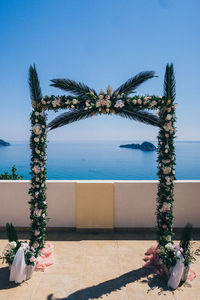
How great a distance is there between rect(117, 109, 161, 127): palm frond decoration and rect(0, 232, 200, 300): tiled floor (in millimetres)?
2821

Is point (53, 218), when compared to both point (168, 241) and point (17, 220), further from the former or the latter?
point (168, 241)

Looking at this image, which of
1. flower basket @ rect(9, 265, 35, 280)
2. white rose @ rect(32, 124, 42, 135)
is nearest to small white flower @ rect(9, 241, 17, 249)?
flower basket @ rect(9, 265, 35, 280)

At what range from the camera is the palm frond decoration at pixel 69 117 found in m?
5.48

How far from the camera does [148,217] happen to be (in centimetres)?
709

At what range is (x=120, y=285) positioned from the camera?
474cm

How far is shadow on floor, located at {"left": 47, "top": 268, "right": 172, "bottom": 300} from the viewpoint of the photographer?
4.46 meters

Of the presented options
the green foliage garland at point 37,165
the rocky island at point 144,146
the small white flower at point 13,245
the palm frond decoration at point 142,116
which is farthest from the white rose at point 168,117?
the rocky island at point 144,146

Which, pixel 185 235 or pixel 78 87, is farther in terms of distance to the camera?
pixel 78 87

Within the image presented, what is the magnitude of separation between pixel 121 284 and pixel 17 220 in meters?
3.49

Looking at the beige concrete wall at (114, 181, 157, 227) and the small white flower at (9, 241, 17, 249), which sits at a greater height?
the beige concrete wall at (114, 181, 157, 227)

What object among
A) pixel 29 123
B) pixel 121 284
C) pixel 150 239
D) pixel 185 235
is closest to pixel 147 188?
pixel 150 239

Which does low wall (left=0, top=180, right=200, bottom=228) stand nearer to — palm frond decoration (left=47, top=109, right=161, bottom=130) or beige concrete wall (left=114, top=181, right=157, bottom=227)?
beige concrete wall (left=114, top=181, right=157, bottom=227)

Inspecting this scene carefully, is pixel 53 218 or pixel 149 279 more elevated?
pixel 53 218

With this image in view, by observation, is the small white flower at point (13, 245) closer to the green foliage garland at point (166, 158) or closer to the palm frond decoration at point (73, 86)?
the green foliage garland at point (166, 158)
